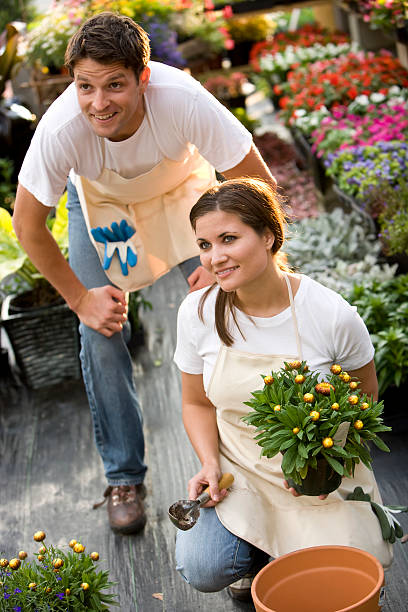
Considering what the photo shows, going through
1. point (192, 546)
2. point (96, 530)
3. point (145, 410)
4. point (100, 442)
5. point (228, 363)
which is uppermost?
point (228, 363)

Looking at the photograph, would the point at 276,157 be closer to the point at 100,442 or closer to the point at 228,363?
the point at 100,442

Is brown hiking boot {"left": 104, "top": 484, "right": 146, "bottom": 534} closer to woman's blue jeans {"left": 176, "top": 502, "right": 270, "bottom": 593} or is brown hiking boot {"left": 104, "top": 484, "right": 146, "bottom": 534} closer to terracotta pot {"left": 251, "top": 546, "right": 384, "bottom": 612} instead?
woman's blue jeans {"left": 176, "top": 502, "right": 270, "bottom": 593}

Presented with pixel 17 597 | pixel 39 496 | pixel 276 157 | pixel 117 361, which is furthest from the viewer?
pixel 276 157

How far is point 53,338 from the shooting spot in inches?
150

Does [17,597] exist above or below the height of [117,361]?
above

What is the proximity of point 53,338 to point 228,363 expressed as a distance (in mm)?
1864

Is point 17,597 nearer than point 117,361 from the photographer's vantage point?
Yes

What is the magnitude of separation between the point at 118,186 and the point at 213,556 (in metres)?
1.13

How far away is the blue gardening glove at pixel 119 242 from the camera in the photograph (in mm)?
2580

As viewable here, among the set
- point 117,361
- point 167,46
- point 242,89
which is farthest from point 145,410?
point 242,89

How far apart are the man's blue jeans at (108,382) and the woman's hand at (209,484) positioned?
2.14 feet

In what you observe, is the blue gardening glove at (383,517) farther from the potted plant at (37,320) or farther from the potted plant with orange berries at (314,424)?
the potted plant at (37,320)

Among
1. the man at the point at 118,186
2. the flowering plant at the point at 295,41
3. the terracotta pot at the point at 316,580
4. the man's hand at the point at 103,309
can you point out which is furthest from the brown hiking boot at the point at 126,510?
the flowering plant at the point at 295,41

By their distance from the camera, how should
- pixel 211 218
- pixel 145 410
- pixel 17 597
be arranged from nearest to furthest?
pixel 17 597 < pixel 211 218 < pixel 145 410
